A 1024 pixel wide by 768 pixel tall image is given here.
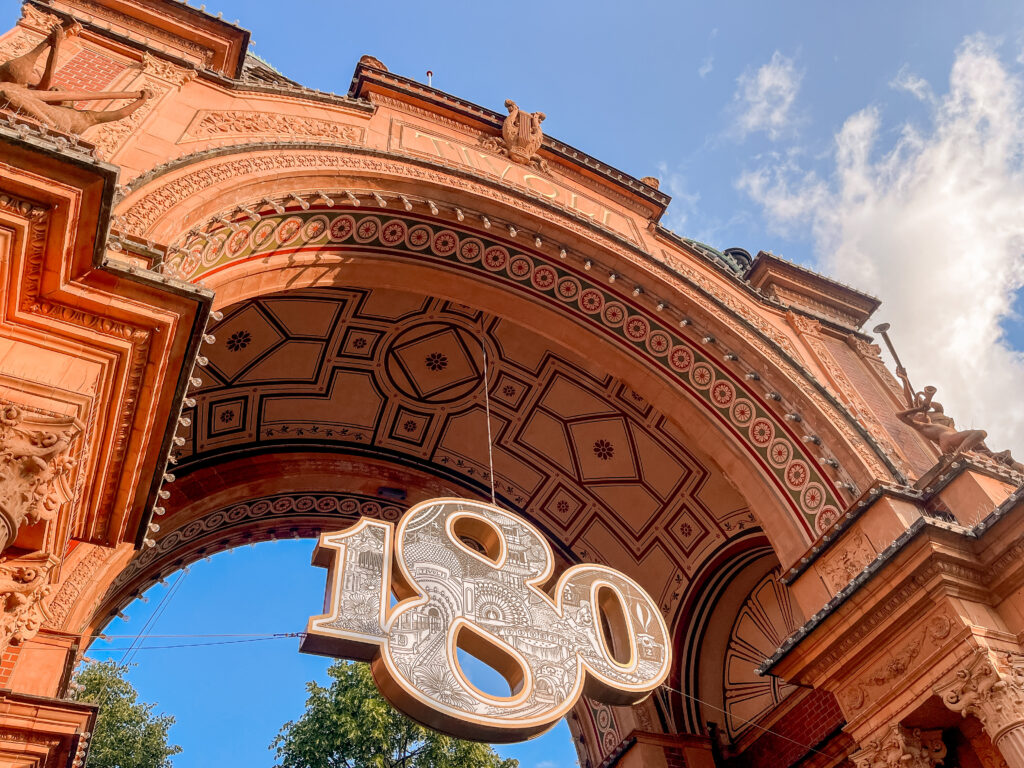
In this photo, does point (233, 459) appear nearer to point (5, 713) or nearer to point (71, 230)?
point (5, 713)

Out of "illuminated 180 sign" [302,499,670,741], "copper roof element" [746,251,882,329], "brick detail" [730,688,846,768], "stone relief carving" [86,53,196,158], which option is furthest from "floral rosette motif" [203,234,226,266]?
"brick detail" [730,688,846,768]

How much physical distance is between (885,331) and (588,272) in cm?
283

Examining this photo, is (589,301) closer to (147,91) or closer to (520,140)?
(520,140)

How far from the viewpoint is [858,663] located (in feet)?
18.9

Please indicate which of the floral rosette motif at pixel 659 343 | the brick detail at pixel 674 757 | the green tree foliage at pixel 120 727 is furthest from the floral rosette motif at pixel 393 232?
the green tree foliage at pixel 120 727

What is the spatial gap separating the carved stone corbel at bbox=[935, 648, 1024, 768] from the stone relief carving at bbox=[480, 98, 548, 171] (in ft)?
20.9

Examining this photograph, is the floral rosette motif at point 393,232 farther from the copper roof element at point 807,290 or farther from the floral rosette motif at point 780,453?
the copper roof element at point 807,290

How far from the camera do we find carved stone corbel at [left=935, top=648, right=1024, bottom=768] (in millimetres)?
4629

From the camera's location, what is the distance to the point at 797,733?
27.2 feet

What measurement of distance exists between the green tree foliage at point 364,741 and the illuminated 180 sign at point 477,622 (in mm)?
A: 10821

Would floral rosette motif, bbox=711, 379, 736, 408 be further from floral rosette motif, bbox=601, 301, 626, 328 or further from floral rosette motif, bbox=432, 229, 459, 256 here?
floral rosette motif, bbox=432, 229, 459, 256

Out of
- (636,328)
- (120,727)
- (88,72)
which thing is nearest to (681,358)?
(636,328)

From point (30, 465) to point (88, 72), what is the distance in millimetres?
4045

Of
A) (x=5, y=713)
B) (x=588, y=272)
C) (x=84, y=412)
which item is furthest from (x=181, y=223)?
(x=588, y=272)
